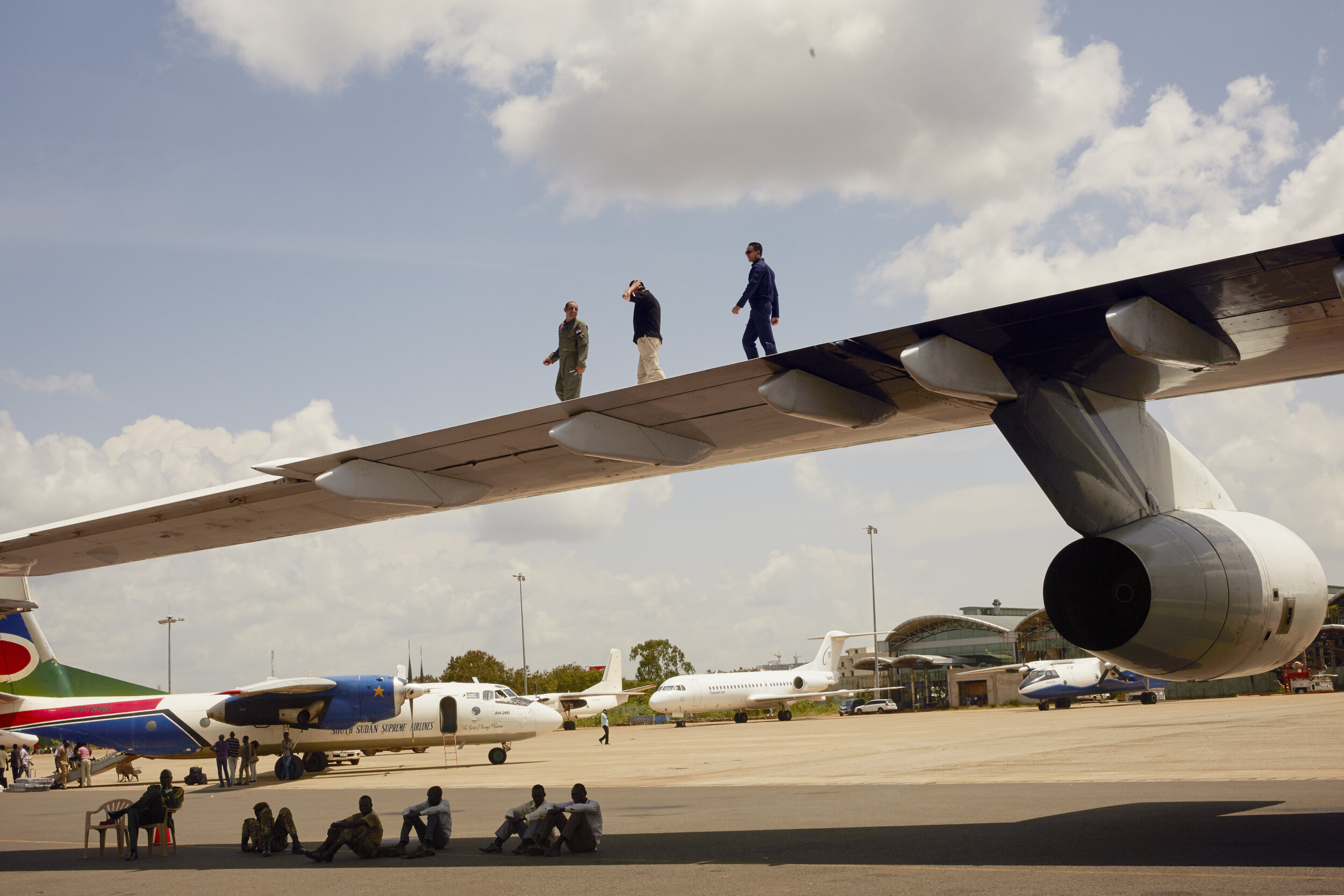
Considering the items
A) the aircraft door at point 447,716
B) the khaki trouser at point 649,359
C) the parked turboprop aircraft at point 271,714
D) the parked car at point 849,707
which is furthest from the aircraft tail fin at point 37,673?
the parked car at point 849,707

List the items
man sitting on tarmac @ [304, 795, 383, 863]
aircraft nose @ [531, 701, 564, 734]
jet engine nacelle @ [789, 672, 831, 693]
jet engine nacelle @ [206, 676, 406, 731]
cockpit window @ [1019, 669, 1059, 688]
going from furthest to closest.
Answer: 1. jet engine nacelle @ [789, 672, 831, 693]
2. cockpit window @ [1019, 669, 1059, 688]
3. aircraft nose @ [531, 701, 564, 734]
4. jet engine nacelle @ [206, 676, 406, 731]
5. man sitting on tarmac @ [304, 795, 383, 863]

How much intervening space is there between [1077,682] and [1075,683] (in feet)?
0.54

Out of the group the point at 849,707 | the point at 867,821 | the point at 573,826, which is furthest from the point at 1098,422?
the point at 849,707

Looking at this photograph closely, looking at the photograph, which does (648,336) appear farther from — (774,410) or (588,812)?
(588,812)

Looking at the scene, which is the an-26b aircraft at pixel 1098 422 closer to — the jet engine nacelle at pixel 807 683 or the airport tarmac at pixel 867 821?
the airport tarmac at pixel 867 821

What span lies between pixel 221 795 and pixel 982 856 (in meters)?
24.4

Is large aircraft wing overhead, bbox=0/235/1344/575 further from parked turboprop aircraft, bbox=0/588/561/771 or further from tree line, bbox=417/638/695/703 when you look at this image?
tree line, bbox=417/638/695/703

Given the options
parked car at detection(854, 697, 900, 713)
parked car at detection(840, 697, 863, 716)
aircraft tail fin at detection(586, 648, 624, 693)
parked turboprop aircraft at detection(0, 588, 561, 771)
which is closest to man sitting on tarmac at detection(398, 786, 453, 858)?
parked turboprop aircraft at detection(0, 588, 561, 771)

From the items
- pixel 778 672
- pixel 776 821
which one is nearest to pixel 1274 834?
pixel 776 821

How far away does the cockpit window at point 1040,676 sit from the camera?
A: 205 ft

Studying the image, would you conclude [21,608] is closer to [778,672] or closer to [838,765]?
[838,765]

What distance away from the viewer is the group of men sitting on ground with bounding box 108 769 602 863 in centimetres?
1278

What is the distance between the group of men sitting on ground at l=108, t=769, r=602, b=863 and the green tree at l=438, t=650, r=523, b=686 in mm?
90674

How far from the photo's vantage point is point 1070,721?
43250mm
